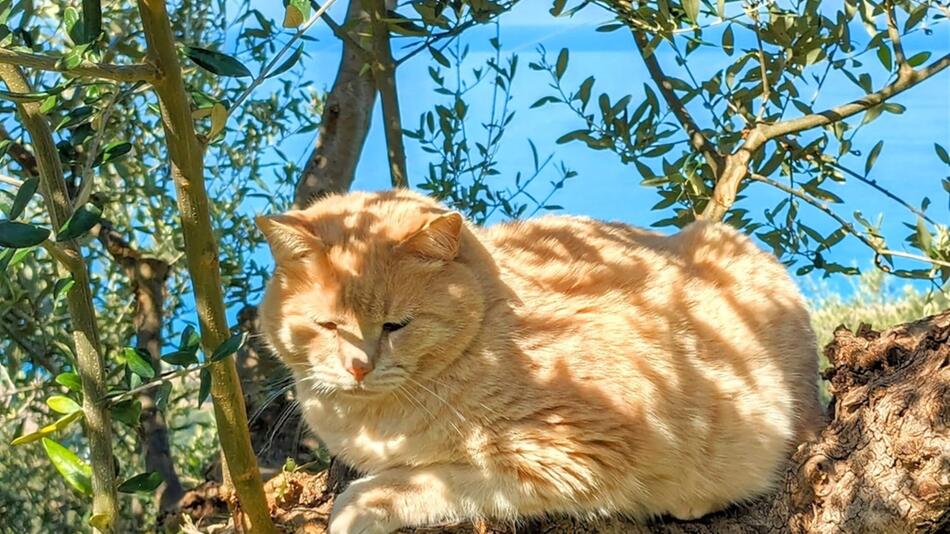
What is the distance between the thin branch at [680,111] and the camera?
360 centimetres

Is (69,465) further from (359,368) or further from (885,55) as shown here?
(885,55)

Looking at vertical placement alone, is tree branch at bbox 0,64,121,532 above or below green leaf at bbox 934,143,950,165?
above

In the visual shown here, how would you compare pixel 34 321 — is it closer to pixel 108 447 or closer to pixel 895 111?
pixel 108 447

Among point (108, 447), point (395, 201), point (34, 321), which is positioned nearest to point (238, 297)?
point (34, 321)

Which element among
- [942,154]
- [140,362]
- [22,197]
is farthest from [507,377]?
[942,154]

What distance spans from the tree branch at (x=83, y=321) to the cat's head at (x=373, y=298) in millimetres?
471

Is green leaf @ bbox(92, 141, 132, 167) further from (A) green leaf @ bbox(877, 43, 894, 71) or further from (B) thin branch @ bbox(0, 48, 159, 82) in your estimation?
(A) green leaf @ bbox(877, 43, 894, 71)

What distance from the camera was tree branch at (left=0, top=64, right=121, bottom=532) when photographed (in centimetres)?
220

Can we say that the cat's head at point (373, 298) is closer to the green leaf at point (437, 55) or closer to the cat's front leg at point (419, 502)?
the cat's front leg at point (419, 502)

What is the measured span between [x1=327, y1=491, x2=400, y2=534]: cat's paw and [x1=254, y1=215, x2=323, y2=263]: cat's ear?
0.64 meters

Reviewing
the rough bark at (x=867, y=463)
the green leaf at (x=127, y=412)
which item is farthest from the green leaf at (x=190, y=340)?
the rough bark at (x=867, y=463)

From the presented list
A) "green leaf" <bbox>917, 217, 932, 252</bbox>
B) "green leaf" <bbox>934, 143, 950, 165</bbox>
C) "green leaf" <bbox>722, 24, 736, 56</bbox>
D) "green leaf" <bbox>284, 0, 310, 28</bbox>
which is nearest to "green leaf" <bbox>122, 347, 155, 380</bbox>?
"green leaf" <bbox>284, 0, 310, 28</bbox>

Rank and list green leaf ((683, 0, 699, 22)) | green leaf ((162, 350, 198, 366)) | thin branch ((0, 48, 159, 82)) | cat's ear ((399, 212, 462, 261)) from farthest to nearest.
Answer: green leaf ((683, 0, 699, 22)) < cat's ear ((399, 212, 462, 261)) < green leaf ((162, 350, 198, 366)) < thin branch ((0, 48, 159, 82))

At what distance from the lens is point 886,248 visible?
3.40 m
